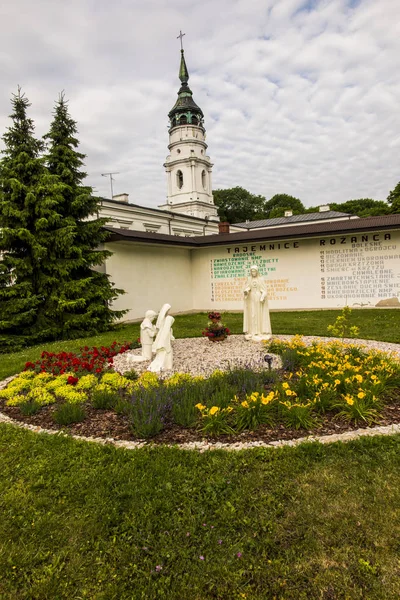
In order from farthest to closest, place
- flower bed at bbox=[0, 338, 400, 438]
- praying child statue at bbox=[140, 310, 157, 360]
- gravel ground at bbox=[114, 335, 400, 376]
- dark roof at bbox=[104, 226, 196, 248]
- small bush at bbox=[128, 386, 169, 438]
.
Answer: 1. dark roof at bbox=[104, 226, 196, 248]
2. praying child statue at bbox=[140, 310, 157, 360]
3. gravel ground at bbox=[114, 335, 400, 376]
4. flower bed at bbox=[0, 338, 400, 438]
5. small bush at bbox=[128, 386, 169, 438]

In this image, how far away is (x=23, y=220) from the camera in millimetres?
10414

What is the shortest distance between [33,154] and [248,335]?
8.52 meters

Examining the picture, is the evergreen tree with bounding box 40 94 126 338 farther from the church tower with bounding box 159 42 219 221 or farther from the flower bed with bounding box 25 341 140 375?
the church tower with bounding box 159 42 219 221

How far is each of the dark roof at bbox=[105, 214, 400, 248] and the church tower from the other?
84.5 ft

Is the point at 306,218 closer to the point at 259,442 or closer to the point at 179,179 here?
the point at 179,179

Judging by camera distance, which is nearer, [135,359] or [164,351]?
[164,351]

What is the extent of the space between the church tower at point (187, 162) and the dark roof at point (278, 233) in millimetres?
25770

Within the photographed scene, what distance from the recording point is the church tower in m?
42.3

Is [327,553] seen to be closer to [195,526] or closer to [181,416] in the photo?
[195,526]

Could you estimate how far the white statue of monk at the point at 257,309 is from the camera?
28.0 ft

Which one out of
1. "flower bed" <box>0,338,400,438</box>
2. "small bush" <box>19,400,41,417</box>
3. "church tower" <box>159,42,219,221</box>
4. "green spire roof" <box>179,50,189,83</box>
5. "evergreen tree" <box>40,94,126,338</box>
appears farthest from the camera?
"green spire roof" <box>179,50,189,83</box>

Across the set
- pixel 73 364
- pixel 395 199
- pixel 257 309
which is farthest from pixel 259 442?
pixel 395 199

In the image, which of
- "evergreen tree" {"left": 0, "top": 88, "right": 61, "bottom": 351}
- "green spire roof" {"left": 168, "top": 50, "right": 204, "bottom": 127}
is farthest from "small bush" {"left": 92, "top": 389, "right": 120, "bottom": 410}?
"green spire roof" {"left": 168, "top": 50, "right": 204, "bottom": 127}

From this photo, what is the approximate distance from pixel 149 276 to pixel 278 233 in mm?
5989
